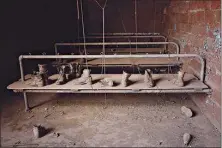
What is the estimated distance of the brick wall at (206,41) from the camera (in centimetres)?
289

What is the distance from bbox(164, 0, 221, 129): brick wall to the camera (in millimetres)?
2887

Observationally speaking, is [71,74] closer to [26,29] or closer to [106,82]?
[106,82]

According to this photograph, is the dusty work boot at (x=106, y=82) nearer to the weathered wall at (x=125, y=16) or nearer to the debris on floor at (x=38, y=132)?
the debris on floor at (x=38, y=132)

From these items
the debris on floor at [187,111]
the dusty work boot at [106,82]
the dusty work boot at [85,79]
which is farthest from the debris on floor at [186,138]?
the dusty work boot at [85,79]

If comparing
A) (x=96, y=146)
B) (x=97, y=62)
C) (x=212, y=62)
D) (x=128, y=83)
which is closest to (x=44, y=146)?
(x=96, y=146)

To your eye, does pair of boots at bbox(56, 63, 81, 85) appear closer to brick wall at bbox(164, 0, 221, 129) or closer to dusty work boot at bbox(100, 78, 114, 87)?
Result: dusty work boot at bbox(100, 78, 114, 87)

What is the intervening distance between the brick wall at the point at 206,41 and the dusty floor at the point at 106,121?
0.85 feet

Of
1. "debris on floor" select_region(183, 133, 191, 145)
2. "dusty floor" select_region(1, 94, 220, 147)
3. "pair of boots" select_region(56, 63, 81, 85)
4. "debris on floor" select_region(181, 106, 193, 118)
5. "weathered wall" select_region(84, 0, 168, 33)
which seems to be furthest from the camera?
"weathered wall" select_region(84, 0, 168, 33)

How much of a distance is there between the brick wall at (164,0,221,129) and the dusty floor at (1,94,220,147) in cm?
26

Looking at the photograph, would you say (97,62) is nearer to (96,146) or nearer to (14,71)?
(14,71)

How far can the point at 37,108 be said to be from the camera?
3783 mm

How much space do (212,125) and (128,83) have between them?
4.35 feet

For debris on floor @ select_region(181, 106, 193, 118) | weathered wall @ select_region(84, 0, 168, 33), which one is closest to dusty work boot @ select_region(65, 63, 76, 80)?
debris on floor @ select_region(181, 106, 193, 118)

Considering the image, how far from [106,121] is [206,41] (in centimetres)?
188
